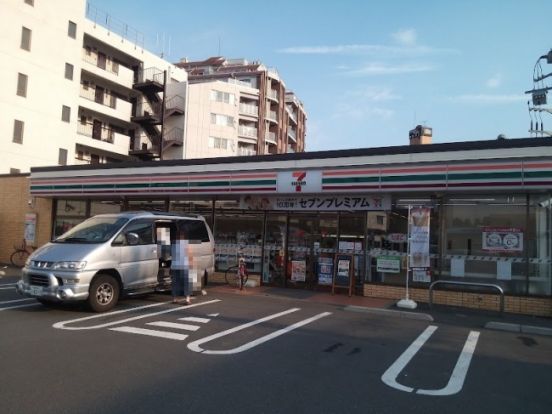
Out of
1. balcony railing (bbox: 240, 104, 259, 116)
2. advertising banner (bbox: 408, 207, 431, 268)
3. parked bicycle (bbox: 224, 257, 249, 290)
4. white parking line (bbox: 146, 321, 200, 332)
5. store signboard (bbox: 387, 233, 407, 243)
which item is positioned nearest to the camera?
white parking line (bbox: 146, 321, 200, 332)

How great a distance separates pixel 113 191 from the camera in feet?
55.3

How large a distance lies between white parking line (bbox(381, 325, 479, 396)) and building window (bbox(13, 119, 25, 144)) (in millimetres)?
30991

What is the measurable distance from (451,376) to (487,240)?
6.60 metres

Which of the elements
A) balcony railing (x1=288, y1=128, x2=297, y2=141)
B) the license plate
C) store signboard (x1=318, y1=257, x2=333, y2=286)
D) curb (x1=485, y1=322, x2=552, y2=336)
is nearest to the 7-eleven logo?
store signboard (x1=318, y1=257, x2=333, y2=286)

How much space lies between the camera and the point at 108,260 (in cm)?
962

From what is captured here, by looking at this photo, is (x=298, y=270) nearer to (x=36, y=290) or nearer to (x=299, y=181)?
(x=299, y=181)

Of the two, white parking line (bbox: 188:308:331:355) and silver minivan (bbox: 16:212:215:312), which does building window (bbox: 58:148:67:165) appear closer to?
silver minivan (bbox: 16:212:215:312)

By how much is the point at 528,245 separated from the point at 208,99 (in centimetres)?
4905

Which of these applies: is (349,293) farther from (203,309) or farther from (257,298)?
(203,309)

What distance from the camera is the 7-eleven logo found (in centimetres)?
1350

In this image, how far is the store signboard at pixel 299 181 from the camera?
43.7ft

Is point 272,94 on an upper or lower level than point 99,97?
upper

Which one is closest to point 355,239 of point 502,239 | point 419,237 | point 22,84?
point 419,237

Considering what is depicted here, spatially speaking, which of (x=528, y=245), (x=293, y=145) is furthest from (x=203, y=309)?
(x=293, y=145)
